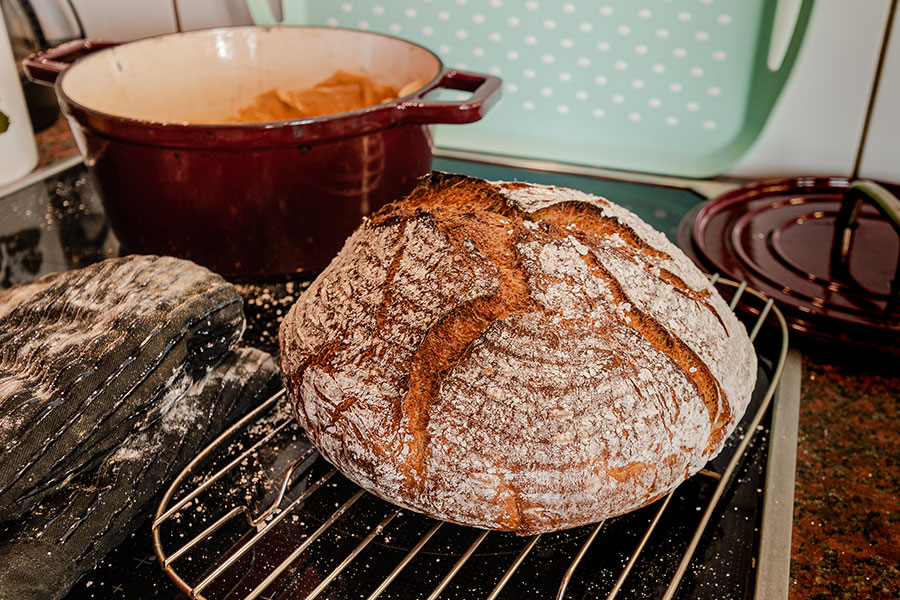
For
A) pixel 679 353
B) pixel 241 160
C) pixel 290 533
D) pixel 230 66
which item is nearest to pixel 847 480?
pixel 679 353

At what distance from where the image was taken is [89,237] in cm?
103

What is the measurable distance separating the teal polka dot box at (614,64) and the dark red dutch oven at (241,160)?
20cm

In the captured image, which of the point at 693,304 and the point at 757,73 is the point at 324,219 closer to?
the point at 693,304

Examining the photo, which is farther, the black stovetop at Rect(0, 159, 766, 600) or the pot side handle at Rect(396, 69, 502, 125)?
the pot side handle at Rect(396, 69, 502, 125)

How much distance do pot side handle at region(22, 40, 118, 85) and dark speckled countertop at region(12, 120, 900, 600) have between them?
937 millimetres

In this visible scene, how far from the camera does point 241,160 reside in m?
0.78

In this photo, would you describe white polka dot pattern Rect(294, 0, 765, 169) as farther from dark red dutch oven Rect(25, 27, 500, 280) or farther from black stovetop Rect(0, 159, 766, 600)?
dark red dutch oven Rect(25, 27, 500, 280)

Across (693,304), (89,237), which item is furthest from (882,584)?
(89,237)

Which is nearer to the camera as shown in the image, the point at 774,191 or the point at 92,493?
the point at 92,493

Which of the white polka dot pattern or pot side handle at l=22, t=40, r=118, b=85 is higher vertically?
pot side handle at l=22, t=40, r=118, b=85

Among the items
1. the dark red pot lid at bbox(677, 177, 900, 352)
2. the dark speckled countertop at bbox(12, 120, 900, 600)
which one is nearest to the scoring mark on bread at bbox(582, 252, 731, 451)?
the dark speckled countertop at bbox(12, 120, 900, 600)

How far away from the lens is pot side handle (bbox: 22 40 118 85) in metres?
0.89

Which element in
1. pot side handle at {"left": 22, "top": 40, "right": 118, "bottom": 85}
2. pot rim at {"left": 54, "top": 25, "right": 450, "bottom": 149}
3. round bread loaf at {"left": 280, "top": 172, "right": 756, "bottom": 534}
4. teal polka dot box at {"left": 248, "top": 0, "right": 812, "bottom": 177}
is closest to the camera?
round bread loaf at {"left": 280, "top": 172, "right": 756, "bottom": 534}

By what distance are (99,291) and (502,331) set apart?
382mm
